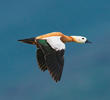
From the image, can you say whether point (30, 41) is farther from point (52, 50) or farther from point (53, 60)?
point (53, 60)

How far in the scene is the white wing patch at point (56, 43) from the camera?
2331cm

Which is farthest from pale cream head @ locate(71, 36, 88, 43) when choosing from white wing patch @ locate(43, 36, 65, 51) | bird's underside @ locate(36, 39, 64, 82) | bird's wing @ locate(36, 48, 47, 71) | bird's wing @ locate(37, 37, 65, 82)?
bird's underside @ locate(36, 39, 64, 82)

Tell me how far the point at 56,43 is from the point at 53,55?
1630 millimetres

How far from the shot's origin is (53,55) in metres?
22.5

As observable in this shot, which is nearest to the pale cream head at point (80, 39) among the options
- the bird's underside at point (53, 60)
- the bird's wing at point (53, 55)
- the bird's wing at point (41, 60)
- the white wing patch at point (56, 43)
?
the white wing patch at point (56, 43)

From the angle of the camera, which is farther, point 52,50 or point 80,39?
point 80,39

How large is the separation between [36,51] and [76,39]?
14.9ft

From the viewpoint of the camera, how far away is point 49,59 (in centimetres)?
2202

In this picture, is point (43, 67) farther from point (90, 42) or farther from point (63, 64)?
point (90, 42)

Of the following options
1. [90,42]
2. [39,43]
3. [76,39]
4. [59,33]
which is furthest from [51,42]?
[90,42]

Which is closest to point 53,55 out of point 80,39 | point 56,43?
point 56,43

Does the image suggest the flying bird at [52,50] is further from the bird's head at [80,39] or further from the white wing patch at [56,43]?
the bird's head at [80,39]

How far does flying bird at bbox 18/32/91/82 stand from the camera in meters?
21.6

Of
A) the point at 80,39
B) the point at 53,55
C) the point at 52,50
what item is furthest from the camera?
the point at 80,39
